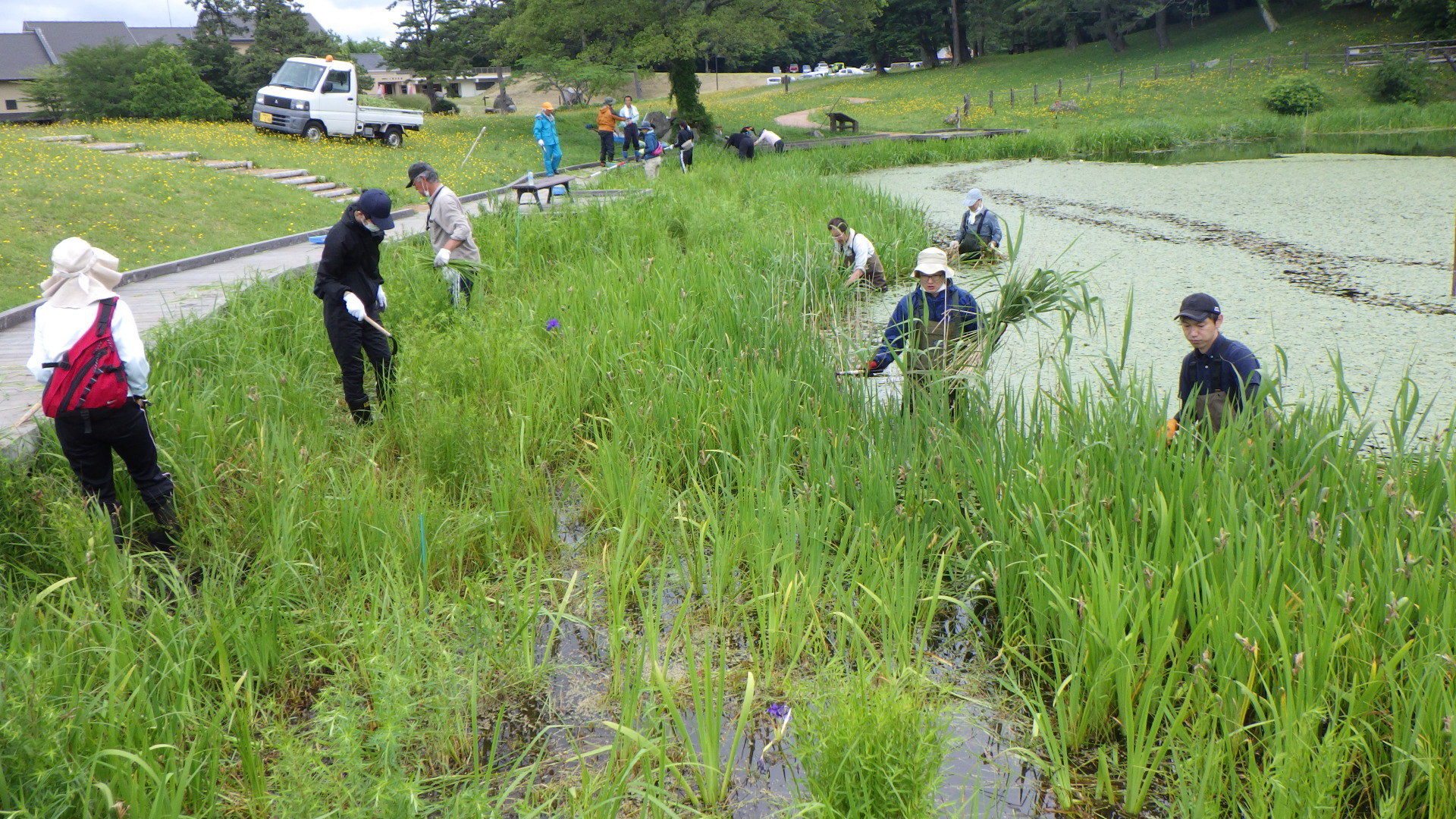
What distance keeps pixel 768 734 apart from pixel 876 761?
0.67m

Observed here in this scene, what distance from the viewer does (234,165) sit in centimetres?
1473

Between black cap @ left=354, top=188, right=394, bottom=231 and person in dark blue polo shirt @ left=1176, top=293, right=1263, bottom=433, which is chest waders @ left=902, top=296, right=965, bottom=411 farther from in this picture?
black cap @ left=354, top=188, right=394, bottom=231

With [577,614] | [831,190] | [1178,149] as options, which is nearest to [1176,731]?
[577,614]

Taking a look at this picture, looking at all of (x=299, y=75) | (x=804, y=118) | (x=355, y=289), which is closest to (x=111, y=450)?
(x=355, y=289)

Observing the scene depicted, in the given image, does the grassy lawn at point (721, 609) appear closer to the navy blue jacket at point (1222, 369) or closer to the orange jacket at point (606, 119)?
the navy blue jacket at point (1222, 369)

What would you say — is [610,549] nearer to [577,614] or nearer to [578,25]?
[577,614]

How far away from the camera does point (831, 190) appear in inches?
505

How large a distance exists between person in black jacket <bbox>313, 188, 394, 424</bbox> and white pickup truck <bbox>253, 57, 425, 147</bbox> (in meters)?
15.5

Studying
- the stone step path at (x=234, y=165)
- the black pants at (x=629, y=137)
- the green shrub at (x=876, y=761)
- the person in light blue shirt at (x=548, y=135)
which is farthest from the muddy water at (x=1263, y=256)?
the stone step path at (x=234, y=165)

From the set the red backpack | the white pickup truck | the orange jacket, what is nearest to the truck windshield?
the white pickup truck

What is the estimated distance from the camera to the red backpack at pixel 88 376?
3.38 meters

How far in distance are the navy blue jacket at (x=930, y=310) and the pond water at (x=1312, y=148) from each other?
637 inches

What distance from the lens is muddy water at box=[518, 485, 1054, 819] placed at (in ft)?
8.61

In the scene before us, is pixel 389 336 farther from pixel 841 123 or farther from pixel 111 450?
pixel 841 123
